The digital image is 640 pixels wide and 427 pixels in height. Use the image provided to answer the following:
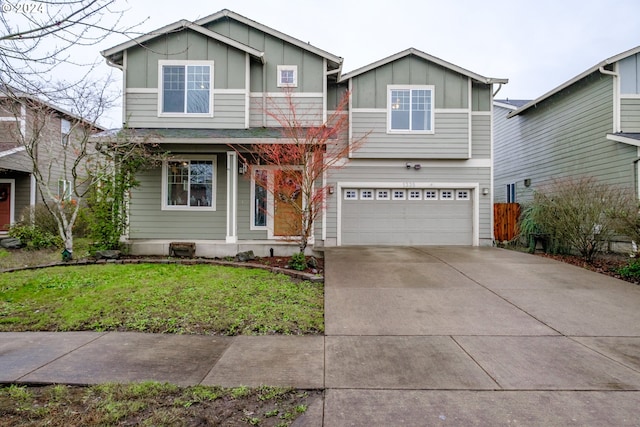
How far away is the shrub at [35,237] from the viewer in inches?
452

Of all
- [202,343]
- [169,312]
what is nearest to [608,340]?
[202,343]

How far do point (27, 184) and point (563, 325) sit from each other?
1897cm

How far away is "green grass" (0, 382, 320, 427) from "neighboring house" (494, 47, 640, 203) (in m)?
11.4

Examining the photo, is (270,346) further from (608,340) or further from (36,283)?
(36,283)

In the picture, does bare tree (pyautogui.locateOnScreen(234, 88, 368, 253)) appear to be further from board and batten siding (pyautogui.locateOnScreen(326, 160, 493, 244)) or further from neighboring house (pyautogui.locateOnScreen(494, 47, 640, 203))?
neighboring house (pyautogui.locateOnScreen(494, 47, 640, 203))

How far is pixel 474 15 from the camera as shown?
693 inches

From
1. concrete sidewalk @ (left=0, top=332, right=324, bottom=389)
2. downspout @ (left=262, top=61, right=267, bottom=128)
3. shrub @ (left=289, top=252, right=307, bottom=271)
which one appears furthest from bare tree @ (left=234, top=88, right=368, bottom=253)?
concrete sidewalk @ (left=0, top=332, right=324, bottom=389)

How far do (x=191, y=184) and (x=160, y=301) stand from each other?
5557mm

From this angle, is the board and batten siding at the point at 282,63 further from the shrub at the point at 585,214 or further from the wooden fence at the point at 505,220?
the wooden fence at the point at 505,220

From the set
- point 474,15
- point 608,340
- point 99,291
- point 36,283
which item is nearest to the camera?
point 608,340

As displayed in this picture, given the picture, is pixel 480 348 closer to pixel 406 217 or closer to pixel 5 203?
pixel 406 217

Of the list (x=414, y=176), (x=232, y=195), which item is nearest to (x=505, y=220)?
(x=414, y=176)

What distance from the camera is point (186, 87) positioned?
10.3m

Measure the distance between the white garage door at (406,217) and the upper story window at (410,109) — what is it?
215 centimetres
